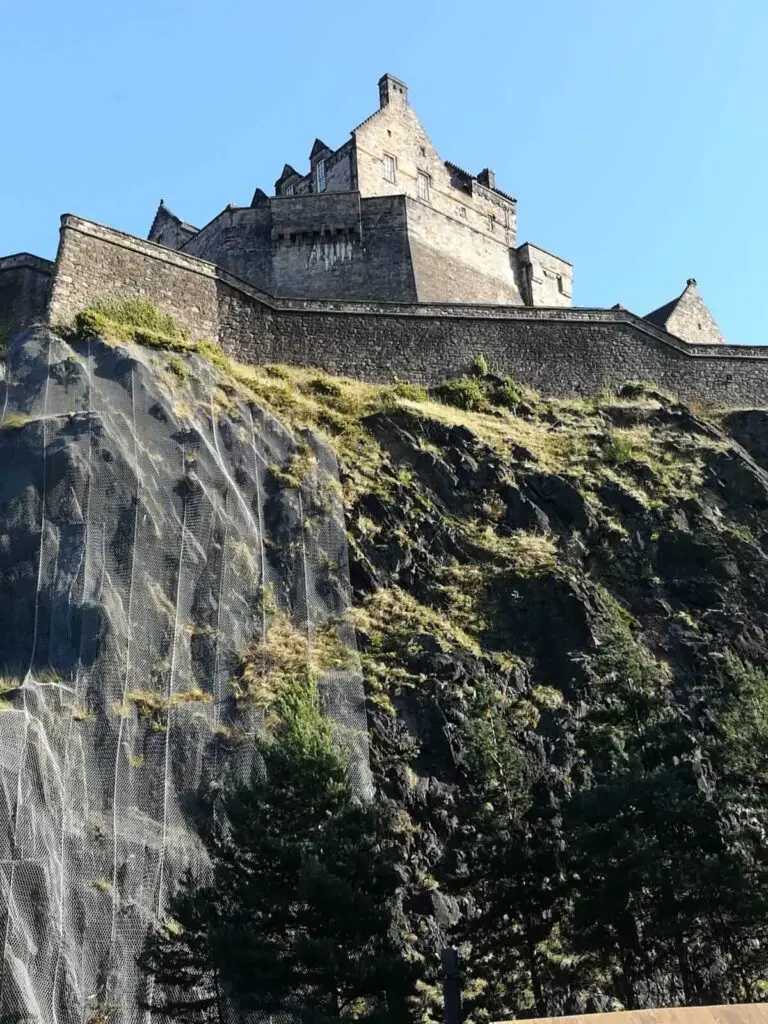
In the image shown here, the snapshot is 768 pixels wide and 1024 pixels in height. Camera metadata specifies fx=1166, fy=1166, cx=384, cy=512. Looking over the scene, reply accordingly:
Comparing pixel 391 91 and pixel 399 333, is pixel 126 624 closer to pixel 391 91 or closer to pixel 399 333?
pixel 399 333

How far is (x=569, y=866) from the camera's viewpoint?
1462cm

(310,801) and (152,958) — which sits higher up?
(310,801)

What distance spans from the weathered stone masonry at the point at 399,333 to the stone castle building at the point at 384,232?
415cm

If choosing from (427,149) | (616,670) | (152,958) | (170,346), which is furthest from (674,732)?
(427,149)

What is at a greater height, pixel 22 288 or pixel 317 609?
pixel 22 288

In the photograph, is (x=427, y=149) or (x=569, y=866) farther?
(x=427, y=149)

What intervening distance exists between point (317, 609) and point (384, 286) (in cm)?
1464

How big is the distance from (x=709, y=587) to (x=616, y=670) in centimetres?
466

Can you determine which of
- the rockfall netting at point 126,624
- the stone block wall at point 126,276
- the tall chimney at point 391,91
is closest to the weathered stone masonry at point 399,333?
the stone block wall at point 126,276

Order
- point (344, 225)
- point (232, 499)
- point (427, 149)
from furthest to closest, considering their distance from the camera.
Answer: point (427, 149) < point (344, 225) < point (232, 499)

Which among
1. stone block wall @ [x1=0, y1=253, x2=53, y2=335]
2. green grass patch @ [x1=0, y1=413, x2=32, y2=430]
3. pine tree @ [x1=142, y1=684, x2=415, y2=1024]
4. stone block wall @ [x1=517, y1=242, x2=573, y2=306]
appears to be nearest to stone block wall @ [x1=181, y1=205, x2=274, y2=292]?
stone block wall @ [x1=0, y1=253, x2=53, y2=335]

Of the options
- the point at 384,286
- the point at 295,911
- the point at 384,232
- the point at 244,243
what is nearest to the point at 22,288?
the point at 244,243

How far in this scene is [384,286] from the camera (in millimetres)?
32094

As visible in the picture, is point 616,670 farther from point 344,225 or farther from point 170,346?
point 344,225
